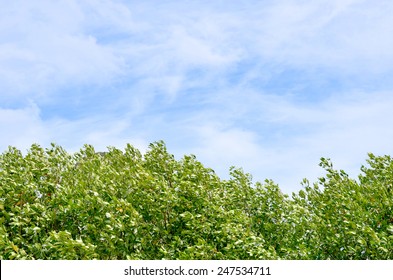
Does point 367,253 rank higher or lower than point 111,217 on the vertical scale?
lower

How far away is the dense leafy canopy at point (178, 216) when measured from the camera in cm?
1254

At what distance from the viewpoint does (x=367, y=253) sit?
12.6 meters

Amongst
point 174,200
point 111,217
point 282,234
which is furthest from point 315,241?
point 111,217

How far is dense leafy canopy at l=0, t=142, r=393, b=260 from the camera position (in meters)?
12.5

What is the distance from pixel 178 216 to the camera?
532 inches

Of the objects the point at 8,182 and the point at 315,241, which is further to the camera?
the point at 8,182

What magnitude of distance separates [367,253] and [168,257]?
4.61 m
